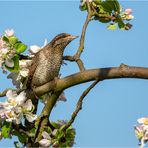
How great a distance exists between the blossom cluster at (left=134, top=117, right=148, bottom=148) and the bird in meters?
2.39

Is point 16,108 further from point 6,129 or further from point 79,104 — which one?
point 79,104

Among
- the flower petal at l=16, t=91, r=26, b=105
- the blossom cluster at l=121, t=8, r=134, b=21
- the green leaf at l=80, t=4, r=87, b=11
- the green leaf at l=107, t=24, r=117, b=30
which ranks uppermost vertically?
the green leaf at l=80, t=4, r=87, b=11

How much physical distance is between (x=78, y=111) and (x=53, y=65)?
9.06 ft

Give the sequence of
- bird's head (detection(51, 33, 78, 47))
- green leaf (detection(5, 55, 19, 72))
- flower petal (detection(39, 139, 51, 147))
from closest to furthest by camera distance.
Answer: flower petal (detection(39, 139, 51, 147)) → green leaf (detection(5, 55, 19, 72)) → bird's head (detection(51, 33, 78, 47))

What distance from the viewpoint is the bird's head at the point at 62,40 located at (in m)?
6.52

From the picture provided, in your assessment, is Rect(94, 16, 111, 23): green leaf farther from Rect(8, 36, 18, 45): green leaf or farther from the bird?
the bird

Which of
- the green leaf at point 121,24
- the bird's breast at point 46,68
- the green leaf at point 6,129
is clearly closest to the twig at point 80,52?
the green leaf at point 121,24

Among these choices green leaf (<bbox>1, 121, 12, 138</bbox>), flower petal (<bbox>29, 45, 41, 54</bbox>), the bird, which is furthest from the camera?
the bird

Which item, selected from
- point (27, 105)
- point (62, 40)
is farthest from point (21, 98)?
point (62, 40)

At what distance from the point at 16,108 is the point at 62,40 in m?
2.91

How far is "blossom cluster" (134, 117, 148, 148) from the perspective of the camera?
3.45m

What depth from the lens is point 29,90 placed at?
4129 mm

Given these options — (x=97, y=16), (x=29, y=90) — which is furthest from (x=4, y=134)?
(x=97, y=16)

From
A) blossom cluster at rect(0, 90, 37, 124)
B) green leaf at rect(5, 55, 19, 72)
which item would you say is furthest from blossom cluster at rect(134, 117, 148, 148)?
green leaf at rect(5, 55, 19, 72)
